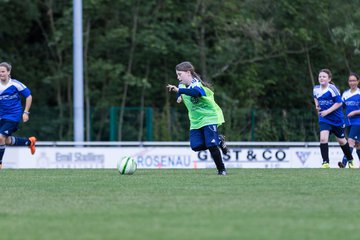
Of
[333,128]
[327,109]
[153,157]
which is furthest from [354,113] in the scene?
[153,157]

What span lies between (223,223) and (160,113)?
20253 mm

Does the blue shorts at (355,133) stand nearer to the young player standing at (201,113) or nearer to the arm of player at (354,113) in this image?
the arm of player at (354,113)

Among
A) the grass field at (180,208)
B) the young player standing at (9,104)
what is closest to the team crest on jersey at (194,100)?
the grass field at (180,208)

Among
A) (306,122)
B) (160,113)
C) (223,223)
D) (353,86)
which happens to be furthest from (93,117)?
(223,223)

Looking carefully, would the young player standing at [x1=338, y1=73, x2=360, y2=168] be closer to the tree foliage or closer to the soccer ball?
the soccer ball

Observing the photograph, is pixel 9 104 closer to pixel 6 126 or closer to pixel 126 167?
pixel 6 126

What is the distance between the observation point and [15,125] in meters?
16.4

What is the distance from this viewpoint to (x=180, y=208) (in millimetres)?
8875

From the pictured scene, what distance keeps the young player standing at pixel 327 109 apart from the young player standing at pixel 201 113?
3691mm

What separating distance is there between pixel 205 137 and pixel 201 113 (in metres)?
0.37

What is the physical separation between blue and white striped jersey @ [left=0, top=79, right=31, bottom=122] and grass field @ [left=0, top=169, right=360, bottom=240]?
3.36m

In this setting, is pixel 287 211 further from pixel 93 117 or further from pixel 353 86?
pixel 93 117

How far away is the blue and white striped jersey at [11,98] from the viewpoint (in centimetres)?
1608

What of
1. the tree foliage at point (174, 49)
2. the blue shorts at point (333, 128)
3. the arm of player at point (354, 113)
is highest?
the tree foliage at point (174, 49)
